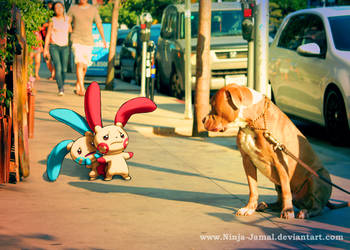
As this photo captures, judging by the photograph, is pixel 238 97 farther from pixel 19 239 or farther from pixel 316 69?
pixel 316 69

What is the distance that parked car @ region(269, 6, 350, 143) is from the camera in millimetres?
10180

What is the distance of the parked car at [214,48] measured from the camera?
1595 cm

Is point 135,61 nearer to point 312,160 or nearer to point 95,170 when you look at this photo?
point 95,170

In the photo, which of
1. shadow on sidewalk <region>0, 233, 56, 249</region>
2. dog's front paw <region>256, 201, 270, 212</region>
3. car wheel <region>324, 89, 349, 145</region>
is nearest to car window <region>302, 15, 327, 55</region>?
car wheel <region>324, 89, 349, 145</region>

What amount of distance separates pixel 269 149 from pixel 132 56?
16397mm

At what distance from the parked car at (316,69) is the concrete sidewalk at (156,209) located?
0.74m

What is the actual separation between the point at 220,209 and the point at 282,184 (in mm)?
745

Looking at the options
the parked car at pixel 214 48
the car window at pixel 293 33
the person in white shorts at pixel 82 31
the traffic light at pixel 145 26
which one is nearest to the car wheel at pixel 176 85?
the parked car at pixel 214 48

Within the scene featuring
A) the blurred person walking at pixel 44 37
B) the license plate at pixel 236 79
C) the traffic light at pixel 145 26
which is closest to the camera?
the license plate at pixel 236 79

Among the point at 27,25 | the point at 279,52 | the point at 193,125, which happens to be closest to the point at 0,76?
the point at 27,25

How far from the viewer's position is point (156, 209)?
6391mm

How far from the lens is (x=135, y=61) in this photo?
21.6 metres

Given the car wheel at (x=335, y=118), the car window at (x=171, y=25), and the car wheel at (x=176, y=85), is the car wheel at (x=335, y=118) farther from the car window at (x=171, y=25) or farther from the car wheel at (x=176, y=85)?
the car window at (x=171, y=25)

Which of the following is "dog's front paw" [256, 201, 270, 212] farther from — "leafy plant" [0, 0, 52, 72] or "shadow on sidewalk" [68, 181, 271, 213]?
"leafy plant" [0, 0, 52, 72]
